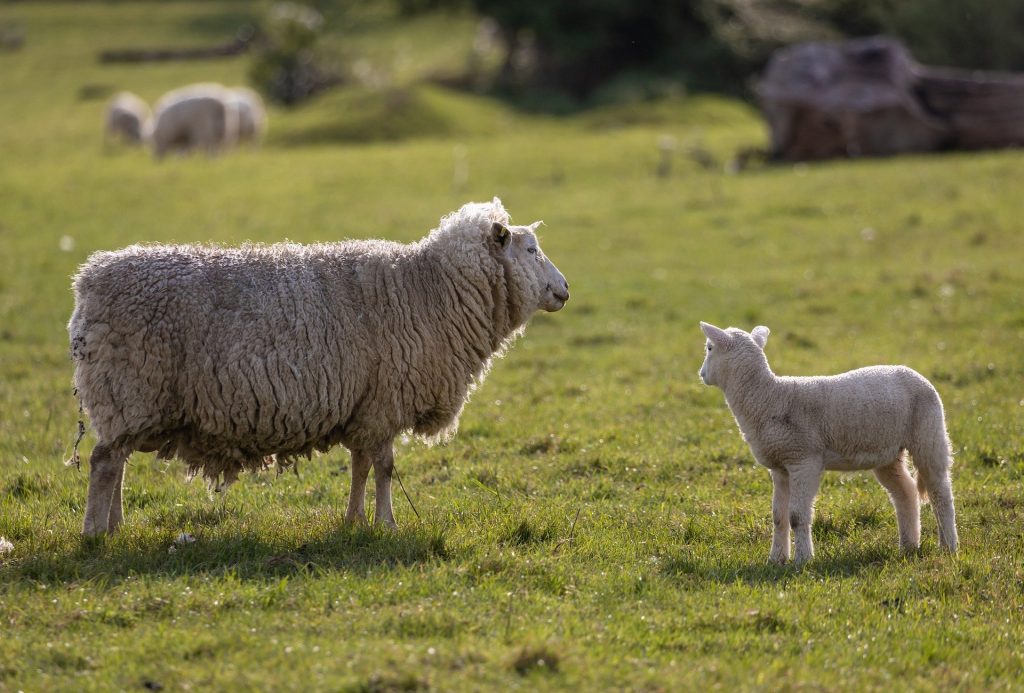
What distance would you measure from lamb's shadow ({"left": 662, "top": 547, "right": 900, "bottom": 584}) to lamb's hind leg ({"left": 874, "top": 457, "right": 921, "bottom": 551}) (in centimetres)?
23

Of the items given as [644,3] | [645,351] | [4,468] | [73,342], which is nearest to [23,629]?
[73,342]

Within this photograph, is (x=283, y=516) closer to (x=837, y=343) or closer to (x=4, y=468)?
(x=4, y=468)

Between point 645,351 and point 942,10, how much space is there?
23117mm

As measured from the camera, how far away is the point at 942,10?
31.9 m

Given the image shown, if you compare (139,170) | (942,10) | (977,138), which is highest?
(942,10)

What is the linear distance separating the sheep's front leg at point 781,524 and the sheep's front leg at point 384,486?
243 cm

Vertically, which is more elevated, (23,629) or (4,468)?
(23,629)

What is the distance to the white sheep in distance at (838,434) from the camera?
7227mm

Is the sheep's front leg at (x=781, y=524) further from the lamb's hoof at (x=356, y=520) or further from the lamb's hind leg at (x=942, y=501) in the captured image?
the lamb's hoof at (x=356, y=520)

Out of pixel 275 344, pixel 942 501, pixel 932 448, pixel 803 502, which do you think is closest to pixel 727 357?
pixel 803 502

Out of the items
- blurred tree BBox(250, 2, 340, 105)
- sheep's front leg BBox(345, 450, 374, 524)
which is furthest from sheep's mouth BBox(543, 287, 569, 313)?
blurred tree BBox(250, 2, 340, 105)

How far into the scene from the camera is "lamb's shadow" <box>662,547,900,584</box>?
Answer: 6.95 metres

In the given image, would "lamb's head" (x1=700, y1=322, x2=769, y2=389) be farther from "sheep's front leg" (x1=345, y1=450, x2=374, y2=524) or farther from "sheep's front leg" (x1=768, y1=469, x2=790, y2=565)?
"sheep's front leg" (x1=345, y1=450, x2=374, y2=524)

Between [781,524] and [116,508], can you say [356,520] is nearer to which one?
[116,508]
